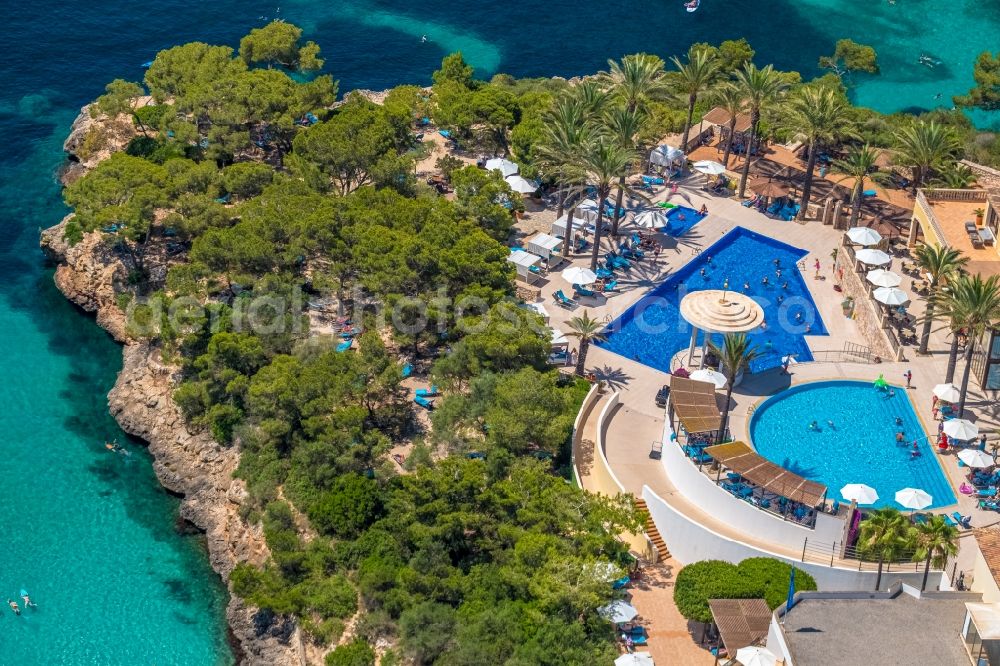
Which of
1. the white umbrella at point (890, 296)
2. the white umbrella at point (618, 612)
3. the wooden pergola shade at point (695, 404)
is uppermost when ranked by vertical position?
the white umbrella at point (890, 296)

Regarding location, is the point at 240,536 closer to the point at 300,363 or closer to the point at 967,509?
the point at 300,363

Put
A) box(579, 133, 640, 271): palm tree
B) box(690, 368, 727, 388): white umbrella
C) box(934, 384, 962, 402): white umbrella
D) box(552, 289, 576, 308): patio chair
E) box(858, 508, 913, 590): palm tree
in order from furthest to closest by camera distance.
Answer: box(552, 289, 576, 308): patio chair → box(579, 133, 640, 271): palm tree → box(690, 368, 727, 388): white umbrella → box(934, 384, 962, 402): white umbrella → box(858, 508, 913, 590): palm tree

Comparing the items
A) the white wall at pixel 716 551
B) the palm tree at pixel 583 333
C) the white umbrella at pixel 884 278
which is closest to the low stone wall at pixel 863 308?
the white umbrella at pixel 884 278

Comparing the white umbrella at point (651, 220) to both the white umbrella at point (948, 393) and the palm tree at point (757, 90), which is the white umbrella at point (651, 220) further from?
the white umbrella at point (948, 393)

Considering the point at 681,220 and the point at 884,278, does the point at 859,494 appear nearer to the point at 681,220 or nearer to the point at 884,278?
the point at 884,278

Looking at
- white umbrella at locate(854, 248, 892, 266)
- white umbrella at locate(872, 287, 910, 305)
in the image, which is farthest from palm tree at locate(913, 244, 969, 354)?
white umbrella at locate(854, 248, 892, 266)

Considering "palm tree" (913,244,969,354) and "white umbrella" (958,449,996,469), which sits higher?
"palm tree" (913,244,969,354)

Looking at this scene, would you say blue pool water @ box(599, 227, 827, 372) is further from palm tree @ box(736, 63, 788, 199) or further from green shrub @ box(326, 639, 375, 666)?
green shrub @ box(326, 639, 375, 666)
